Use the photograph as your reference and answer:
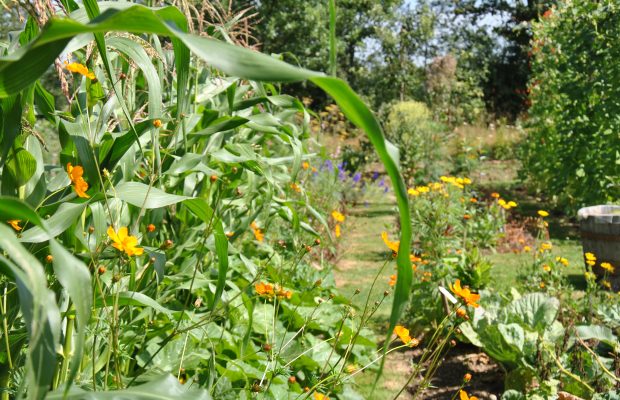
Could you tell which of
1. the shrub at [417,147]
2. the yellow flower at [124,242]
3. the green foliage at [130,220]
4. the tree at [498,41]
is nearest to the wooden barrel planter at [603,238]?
the green foliage at [130,220]

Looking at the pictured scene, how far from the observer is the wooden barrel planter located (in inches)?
173

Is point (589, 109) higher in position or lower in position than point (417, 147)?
higher

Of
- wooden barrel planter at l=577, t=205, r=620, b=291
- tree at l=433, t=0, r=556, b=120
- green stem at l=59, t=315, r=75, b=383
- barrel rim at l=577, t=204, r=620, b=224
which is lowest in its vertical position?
wooden barrel planter at l=577, t=205, r=620, b=291

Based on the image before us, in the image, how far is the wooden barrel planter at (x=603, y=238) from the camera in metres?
4.40

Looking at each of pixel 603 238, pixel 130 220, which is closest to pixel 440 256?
pixel 603 238

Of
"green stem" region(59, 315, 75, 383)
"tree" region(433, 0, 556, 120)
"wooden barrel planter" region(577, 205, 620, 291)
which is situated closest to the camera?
"green stem" region(59, 315, 75, 383)

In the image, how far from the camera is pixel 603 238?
445 cm

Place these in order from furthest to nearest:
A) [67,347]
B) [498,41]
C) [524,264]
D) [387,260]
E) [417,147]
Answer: [498,41] → [417,147] → [524,264] → [387,260] → [67,347]

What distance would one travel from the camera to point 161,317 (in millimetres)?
2229

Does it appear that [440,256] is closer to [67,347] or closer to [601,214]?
[601,214]

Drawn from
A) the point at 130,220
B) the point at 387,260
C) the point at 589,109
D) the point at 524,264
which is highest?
the point at 589,109

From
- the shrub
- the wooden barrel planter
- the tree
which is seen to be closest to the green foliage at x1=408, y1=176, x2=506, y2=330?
the wooden barrel planter

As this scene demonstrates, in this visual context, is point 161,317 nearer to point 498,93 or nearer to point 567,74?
point 567,74

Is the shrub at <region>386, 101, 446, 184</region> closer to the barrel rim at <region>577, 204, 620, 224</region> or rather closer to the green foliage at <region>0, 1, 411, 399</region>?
the barrel rim at <region>577, 204, 620, 224</region>
